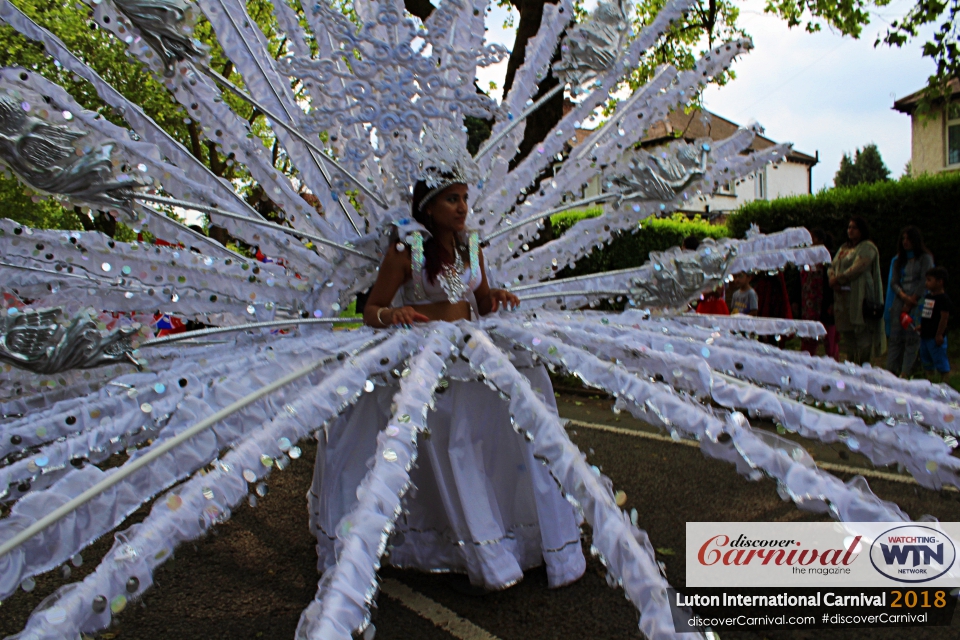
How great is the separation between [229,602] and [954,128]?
22252mm

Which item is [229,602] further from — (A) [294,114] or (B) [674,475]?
(B) [674,475]

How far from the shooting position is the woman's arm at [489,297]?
8.41 ft

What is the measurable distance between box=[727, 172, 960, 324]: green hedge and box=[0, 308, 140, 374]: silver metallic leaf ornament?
32.0 feet

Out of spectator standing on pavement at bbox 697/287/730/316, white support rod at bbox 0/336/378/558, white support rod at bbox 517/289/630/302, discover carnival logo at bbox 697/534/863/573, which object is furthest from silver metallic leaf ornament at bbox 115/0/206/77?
spectator standing on pavement at bbox 697/287/730/316

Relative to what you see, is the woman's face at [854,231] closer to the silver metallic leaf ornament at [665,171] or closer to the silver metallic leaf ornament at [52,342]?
the silver metallic leaf ornament at [665,171]

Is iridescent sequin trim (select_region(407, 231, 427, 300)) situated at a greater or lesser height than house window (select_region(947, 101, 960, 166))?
lesser

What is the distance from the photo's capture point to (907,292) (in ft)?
19.1

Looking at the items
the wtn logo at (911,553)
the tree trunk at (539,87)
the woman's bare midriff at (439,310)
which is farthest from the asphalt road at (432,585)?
the tree trunk at (539,87)

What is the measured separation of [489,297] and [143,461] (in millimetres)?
1454

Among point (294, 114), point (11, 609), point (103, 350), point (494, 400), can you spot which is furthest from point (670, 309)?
point (11, 609)

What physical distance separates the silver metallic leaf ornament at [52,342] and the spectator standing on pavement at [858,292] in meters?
5.70

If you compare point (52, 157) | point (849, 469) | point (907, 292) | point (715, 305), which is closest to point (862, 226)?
point (907, 292)

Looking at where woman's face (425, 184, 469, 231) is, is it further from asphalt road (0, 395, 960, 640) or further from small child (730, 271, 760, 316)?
small child (730, 271, 760, 316)

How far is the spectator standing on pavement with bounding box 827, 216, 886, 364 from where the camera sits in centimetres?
568
